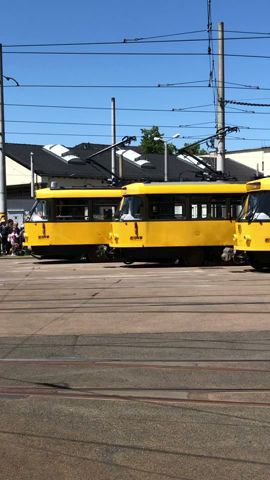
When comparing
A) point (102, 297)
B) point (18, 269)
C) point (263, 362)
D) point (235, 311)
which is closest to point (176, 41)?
point (18, 269)

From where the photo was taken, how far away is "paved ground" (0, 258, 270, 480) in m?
4.32

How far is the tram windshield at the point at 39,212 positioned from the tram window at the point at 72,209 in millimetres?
418

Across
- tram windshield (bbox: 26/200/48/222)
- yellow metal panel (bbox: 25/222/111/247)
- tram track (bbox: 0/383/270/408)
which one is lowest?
tram track (bbox: 0/383/270/408)

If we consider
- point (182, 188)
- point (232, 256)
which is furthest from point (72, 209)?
point (232, 256)

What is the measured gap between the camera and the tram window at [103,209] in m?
22.6

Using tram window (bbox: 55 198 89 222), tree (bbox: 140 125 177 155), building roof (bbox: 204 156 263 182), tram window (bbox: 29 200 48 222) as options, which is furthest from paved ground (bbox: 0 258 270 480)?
tree (bbox: 140 125 177 155)

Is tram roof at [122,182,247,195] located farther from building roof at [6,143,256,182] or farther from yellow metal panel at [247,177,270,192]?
building roof at [6,143,256,182]

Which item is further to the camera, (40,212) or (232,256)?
(40,212)

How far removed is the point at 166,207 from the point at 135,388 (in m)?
14.7

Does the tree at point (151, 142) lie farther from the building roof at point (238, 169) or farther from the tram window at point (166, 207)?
the tram window at point (166, 207)

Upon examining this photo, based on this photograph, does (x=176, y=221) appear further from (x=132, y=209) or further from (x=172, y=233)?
(x=132, y=209)

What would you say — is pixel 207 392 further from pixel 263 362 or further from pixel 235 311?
pixel 235 311

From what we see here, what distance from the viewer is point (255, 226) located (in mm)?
17578

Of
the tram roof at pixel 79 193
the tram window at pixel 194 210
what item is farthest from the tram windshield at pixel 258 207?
the tram roof at pixel 79 193
